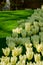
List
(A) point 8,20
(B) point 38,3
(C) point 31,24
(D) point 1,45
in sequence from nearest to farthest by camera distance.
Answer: (D) point 1,45 < (C) point 31,24 < (A) point 8,20 < (B) point 38,3

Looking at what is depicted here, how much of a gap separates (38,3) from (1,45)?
32.9ft

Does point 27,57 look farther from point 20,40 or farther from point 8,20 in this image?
point 8,20

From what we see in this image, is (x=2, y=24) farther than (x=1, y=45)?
Yes

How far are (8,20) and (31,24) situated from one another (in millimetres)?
959

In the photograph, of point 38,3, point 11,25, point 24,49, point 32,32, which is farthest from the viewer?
point 38,3

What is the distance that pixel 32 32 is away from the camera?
405 centimetres

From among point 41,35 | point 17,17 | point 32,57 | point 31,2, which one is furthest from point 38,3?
point 32,57

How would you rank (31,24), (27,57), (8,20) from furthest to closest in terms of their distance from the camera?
(8,20)
(31,24)
(27,57)

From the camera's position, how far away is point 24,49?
334 cm

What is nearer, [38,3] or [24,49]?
[24,49]

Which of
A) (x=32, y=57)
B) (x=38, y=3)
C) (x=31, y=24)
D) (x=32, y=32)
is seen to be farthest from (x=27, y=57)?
(x=38, y=3)

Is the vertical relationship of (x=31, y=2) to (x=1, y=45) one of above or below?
below

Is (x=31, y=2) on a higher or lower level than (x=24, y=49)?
lower

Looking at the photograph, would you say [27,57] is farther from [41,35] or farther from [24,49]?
[41,35]
